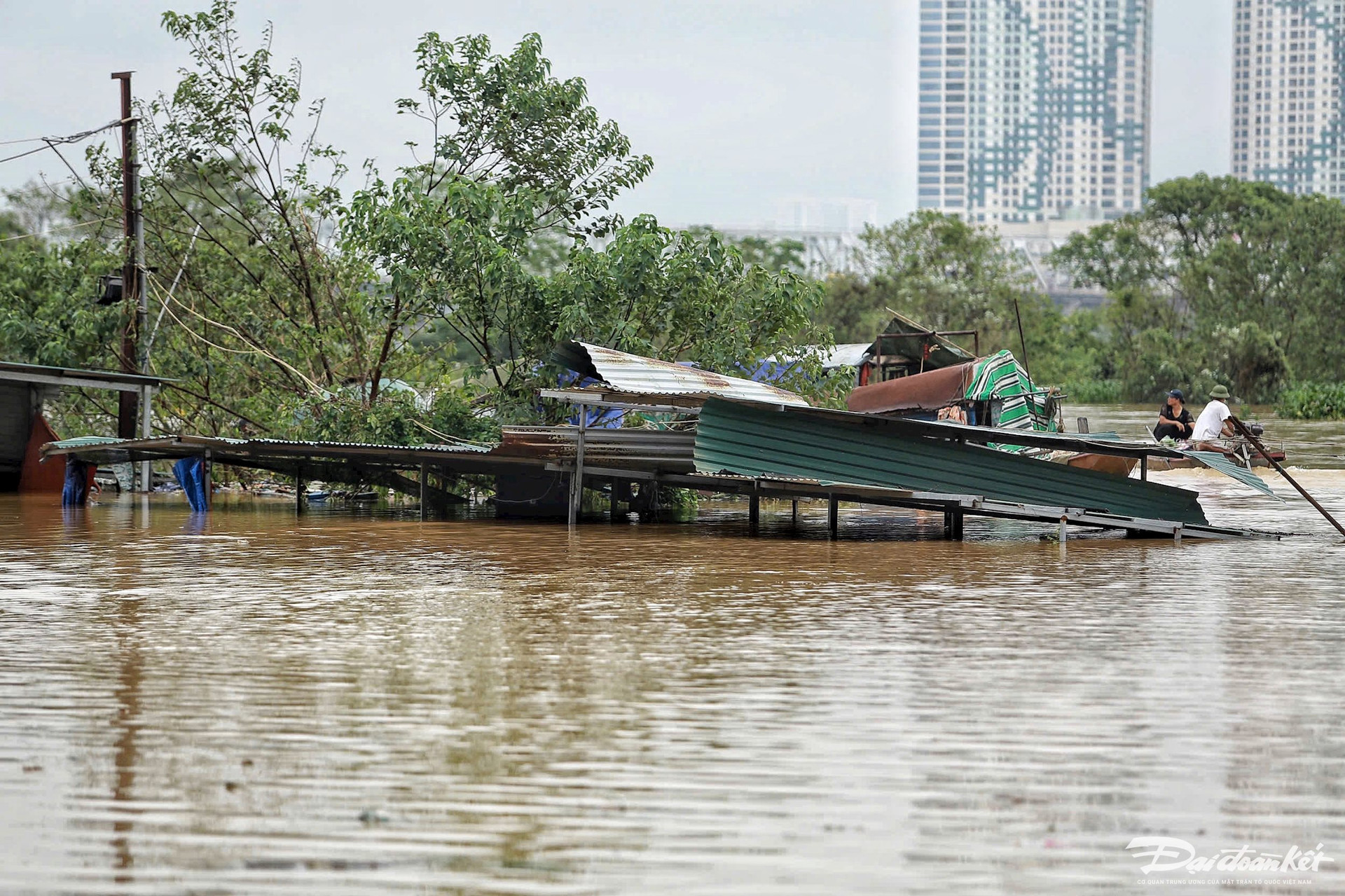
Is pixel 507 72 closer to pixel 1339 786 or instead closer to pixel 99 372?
pixel 99 372

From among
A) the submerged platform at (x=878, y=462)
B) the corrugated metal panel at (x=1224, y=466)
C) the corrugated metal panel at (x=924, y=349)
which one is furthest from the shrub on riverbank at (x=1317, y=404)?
the corrugated metal panel at (x=1224, y=466)

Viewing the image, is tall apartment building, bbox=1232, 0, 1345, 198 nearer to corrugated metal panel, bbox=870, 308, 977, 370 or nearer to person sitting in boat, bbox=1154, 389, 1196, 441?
corrugated metal panel, bbox=870, 308, 977, 370

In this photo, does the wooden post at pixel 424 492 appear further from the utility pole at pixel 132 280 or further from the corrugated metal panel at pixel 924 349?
the corrugated metal panel at pixel 924 349

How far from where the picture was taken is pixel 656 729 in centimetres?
587

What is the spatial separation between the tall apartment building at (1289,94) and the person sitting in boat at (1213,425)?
185 meters

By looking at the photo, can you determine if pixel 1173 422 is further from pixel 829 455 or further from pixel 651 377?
pixel 651 377

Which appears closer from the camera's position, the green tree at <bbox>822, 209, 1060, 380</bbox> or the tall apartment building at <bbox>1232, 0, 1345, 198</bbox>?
the green tree at <bbox>822, 209, 1060, 380</bbox>

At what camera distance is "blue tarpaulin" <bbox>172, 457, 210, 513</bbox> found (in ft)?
64.5

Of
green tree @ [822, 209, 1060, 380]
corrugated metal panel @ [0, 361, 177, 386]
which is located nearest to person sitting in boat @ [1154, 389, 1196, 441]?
corrugated metal panel @ [0, 361, 177, 386]

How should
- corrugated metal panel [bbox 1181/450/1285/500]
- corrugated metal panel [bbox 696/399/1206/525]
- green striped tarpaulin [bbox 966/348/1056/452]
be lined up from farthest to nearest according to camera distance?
green striped tarpaulin [bbox 966/348/1056/452]
corrugated metal panel [bbox 696/399/1206/525]
corrugated metal panel [bbox 1181/450/1285/500]

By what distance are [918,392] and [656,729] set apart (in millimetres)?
18077

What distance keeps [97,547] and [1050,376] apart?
5747cm

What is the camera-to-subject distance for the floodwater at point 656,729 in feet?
13.9

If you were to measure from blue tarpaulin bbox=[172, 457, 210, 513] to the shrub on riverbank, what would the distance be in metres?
37.4
